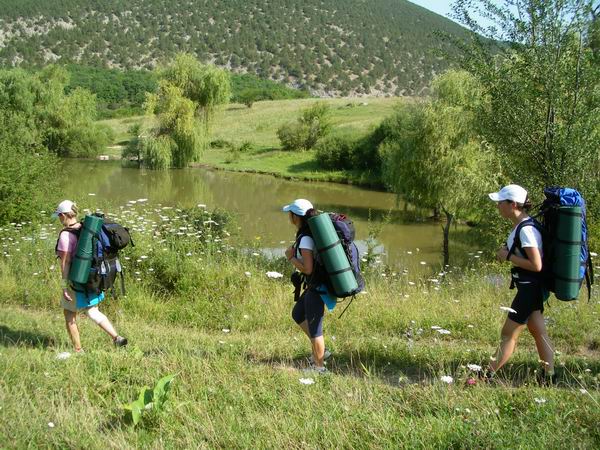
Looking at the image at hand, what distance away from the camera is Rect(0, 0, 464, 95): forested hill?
147500 millimetres

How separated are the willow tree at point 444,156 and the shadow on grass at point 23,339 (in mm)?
16875

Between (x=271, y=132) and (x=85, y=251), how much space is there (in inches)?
2347

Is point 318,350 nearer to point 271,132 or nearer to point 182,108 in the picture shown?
point 182,108

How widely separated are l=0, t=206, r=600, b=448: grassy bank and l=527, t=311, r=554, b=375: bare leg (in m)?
0.16

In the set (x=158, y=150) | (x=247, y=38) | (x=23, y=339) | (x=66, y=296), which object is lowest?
(x=23, y=339)

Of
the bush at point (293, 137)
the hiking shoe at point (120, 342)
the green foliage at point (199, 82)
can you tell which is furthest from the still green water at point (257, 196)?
the hiking shoe at point (120, 342)

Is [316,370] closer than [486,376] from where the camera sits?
No

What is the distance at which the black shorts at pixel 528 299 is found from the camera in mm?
4883

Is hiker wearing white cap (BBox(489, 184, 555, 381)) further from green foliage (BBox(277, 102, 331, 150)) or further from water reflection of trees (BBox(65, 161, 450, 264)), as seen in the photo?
green foliage (BBox(277, 102, 331, 150))

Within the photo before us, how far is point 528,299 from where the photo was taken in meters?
4.89

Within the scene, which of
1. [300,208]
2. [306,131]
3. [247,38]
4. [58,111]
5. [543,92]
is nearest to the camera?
[300,208]

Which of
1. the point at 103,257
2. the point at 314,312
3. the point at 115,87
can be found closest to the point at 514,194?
the point at 314,312

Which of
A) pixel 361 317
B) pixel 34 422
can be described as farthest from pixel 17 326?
pixel 361 317

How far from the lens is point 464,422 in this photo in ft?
12.0
